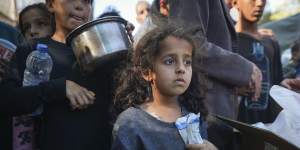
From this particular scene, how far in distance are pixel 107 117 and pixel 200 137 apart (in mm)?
566

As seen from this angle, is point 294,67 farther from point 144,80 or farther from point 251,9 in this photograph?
point 144,80

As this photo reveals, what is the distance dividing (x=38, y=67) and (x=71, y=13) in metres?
0.31

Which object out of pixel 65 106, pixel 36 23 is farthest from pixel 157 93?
pixel 36 23

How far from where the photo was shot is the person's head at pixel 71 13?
8.09 feet

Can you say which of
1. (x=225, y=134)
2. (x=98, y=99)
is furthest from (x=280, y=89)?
(x=98, y=99)

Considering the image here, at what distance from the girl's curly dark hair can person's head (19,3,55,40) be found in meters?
0.93

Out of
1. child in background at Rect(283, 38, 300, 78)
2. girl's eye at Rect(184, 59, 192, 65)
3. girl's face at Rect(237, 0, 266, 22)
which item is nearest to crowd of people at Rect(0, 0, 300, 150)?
girl's eye at Rect(184, 59, 192, 65)

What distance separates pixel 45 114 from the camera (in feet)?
7.81

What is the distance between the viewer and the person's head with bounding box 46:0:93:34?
8.09ft

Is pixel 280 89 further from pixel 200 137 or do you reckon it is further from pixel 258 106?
pixel 258 106

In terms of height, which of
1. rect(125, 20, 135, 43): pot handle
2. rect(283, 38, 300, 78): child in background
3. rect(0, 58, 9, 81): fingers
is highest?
rect(125, 20, 135, 43): pot handle

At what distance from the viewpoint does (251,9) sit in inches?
143

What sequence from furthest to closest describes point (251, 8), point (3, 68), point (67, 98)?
point (251, 8)
point (3, 68)
point (67, 98)

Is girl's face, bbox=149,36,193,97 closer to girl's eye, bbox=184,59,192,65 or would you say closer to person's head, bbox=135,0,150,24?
girl's eye, bbox=184,59,192,65
